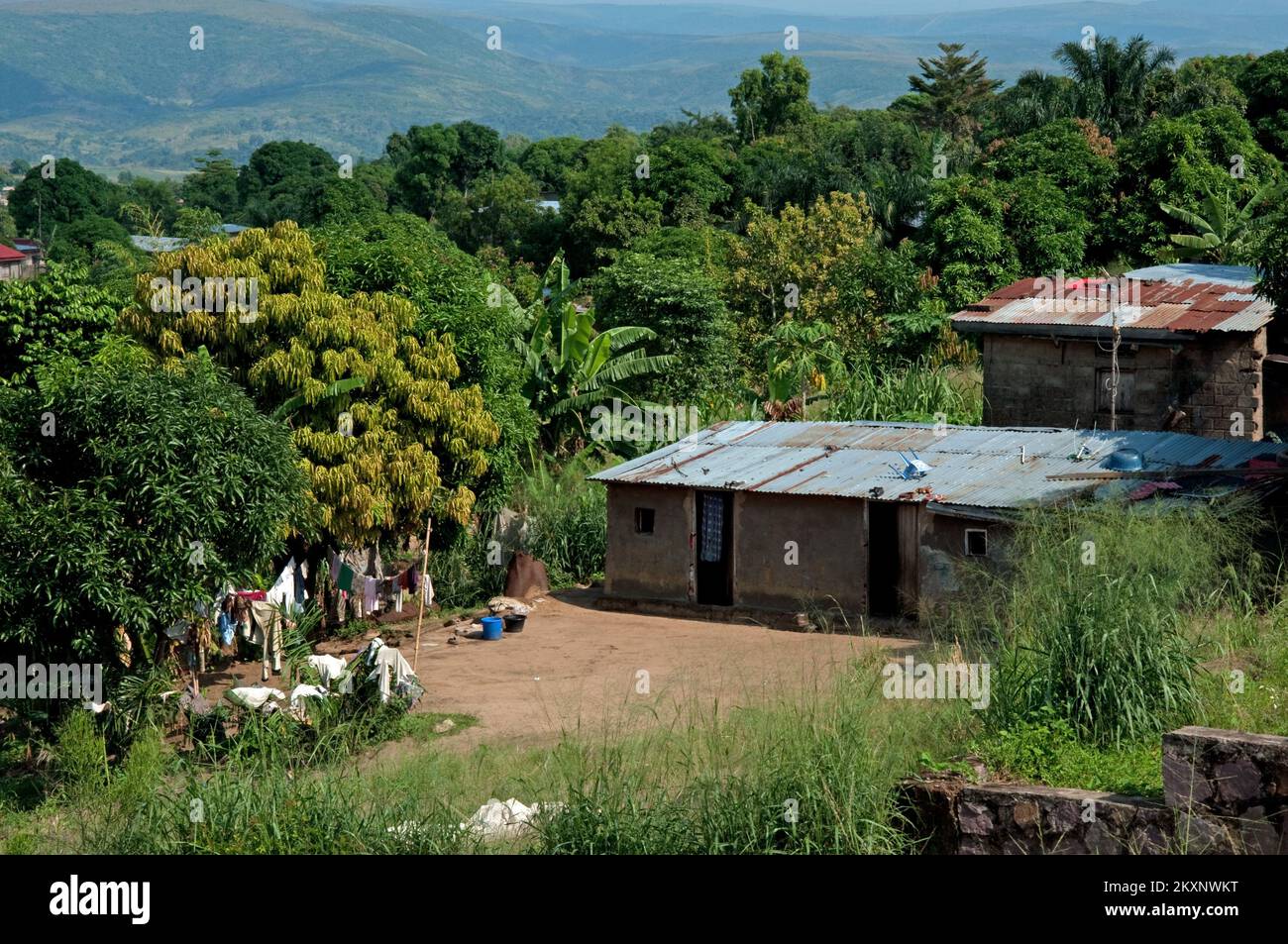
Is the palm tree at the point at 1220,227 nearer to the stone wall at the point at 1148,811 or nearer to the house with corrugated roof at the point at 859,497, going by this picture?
the house with corrugated roof at the point at 859,497

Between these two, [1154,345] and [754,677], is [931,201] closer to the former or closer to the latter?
[1154,345]

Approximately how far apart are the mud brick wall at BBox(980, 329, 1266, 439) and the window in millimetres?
16

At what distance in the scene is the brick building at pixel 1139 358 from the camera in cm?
2317

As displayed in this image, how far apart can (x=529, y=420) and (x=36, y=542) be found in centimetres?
1008

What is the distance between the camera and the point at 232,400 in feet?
49.3

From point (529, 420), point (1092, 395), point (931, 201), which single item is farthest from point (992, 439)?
point (931, 201)

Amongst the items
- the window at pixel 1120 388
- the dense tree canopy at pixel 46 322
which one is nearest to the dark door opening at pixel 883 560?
the window at pixel 1120 388

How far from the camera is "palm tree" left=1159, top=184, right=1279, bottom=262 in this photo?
103 feet

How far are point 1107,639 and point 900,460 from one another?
1069 centimetres

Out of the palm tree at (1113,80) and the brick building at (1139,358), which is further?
the palm tree at (1113,80)

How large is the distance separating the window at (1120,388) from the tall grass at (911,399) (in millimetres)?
2446

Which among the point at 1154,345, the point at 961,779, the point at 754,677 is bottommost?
the point at 754,677

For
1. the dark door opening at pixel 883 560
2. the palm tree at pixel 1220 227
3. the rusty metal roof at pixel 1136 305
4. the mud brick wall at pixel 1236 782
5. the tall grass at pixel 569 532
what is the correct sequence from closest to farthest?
the mud brick wall at pixel 1236 782 < the dark door opening at pixel 883 560 < the rusty metal roof at pixel 1136 305 < the tall grass at pixel 569 532 < the palm tree at pixel 1220 227

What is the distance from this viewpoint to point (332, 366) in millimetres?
19578
